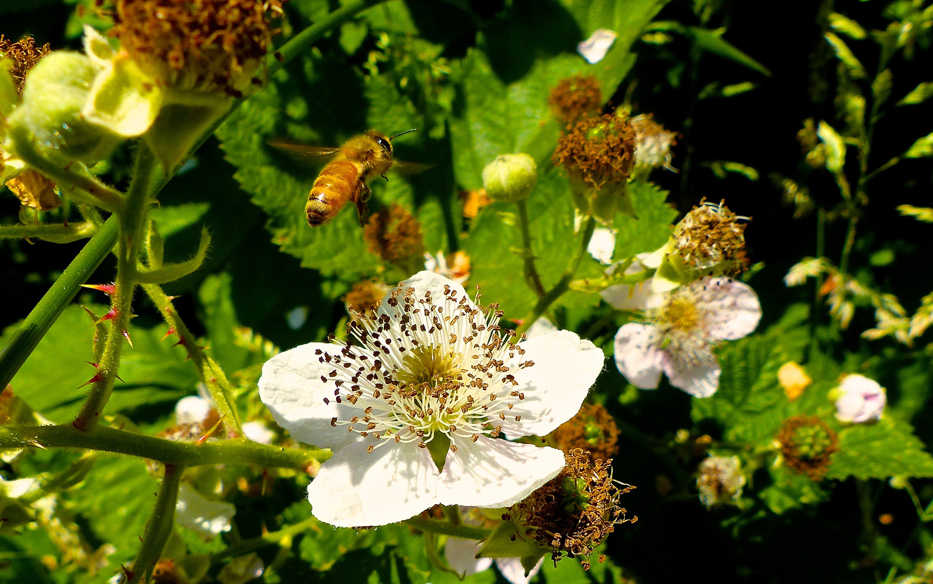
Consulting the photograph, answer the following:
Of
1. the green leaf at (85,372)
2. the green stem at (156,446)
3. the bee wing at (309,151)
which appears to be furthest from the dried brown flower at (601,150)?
the green leaf at (85,372)

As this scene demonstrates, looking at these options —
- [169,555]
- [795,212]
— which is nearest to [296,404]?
[169,555]

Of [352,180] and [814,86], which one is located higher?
[352,180]

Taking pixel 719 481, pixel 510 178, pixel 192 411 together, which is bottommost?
pixel 719 481

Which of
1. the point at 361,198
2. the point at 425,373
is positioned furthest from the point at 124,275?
the point at 361,198

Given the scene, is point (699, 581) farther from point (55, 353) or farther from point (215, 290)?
→ point (55, 353)

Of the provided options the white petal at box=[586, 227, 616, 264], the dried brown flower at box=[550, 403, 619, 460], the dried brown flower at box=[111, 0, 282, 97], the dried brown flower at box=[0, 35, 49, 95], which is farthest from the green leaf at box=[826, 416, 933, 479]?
the dried brown flower at box=[0, 35, 49, 95]

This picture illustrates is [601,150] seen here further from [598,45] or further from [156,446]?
[156,446]

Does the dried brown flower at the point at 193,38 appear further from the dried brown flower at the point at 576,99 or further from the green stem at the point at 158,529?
Answer: the dried brown flower at the point at 576,99

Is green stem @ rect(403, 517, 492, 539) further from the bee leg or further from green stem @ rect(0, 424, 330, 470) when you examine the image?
the bee leg
